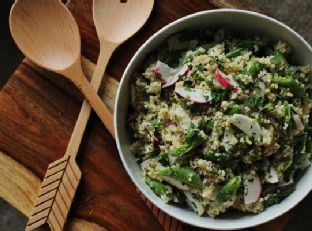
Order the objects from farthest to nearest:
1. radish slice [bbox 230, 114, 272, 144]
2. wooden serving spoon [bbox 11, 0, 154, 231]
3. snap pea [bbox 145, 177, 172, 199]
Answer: wooden serving spoon [bbox 11, 0, 154, 231], snap pea [bbox 145, 177, 172, 199], radish slice [bbox 230, 114, 272, 144]

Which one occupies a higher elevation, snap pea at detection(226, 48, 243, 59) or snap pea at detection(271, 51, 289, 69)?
snap pea at detection(226, 48, 243, 59)

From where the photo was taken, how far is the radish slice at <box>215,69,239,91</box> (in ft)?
3.76

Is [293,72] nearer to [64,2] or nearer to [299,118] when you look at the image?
[299,118]

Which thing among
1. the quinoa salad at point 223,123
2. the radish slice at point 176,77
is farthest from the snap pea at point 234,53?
the radish slice at point 176,77

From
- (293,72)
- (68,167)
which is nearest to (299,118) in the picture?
(293,72)

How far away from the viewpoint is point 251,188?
1.16 metres

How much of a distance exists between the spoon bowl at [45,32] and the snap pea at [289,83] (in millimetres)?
514

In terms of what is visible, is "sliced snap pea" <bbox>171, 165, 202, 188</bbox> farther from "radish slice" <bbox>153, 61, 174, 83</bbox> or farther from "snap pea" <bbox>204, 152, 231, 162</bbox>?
"radish slice" <bbox>153, 61, 174, 83</bbox>

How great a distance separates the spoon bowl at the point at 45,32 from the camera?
4.54ft

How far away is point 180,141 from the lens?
117 cm

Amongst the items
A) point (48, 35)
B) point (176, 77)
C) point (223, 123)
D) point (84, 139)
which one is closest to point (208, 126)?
point (223, 123)

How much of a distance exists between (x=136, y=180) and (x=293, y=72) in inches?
17.3

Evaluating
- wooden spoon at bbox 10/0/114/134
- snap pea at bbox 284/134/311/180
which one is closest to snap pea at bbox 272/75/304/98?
snap pea at bbox 284/134/311/180

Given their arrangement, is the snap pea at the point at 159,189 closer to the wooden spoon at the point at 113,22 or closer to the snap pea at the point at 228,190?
the snap pea at the point at 228,190
